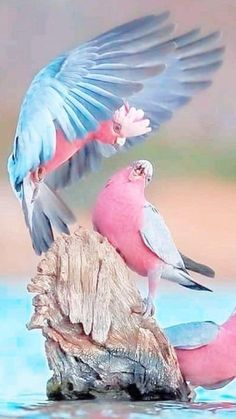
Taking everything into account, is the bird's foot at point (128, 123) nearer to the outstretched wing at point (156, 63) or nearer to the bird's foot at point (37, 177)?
the outstretched wing at point (156, 63)

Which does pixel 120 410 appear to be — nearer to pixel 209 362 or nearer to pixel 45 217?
pixel 209 362

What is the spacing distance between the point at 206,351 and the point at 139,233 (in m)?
0.31

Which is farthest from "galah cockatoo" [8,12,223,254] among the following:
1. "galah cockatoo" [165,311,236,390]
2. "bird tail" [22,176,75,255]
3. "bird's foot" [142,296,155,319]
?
"galah cockatoo" [165,311,236,390]

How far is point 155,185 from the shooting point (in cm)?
181

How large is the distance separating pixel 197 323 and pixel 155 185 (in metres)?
0.34

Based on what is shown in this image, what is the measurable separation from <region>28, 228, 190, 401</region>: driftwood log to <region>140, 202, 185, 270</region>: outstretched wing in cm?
9

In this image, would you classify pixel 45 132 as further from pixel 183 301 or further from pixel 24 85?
pixel 183 301

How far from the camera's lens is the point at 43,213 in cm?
181

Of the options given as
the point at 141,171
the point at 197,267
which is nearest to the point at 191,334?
the point at 197,267

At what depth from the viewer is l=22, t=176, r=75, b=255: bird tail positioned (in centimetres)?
179

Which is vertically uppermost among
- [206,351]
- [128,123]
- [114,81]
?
[114,81]

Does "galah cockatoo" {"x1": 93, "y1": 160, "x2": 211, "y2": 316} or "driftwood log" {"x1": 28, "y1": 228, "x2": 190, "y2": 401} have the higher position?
"galah cockatoo" {"x1": 93, "y1": 160, "x2": 211, "y2": 316}

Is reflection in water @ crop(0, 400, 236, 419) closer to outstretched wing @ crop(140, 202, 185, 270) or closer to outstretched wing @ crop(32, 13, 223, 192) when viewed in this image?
outstretched wing @ crop(140, 202, 185, 270)

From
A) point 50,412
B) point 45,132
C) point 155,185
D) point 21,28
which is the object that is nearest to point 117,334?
point 50,412
